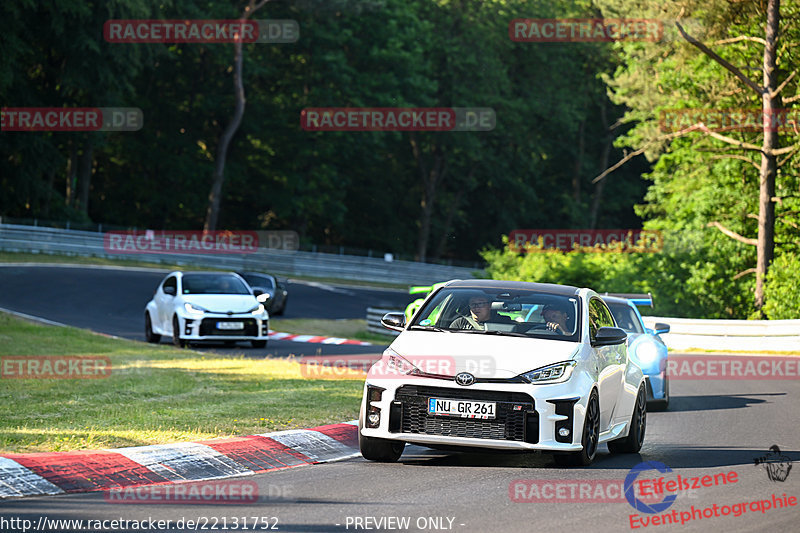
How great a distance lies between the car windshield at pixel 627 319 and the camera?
16.9 metres

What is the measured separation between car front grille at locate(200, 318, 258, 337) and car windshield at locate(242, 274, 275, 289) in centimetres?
1339

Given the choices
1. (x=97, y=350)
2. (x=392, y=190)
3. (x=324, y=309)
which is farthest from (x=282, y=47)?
(x=97, y=350)

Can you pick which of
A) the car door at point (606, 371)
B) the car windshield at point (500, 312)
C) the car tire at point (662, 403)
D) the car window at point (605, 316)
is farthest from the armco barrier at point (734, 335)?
the car windshield at point (500, 312)

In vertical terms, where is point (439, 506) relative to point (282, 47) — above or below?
below

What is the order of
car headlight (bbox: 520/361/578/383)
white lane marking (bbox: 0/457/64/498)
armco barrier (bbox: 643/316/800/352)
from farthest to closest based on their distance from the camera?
armco barrier (bbox: 643/316/800/352) → car headlight (bbox: 520/361/578/383) → white lane marking (bbox: 0/457/64/498)

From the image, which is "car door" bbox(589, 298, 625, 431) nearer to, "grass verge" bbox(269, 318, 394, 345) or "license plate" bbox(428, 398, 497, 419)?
"license plate" bbox(428, 398, 497, 419)

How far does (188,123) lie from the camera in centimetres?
6906

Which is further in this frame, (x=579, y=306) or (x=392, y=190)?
(x=392, y=190)

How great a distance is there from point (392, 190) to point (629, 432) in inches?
2763

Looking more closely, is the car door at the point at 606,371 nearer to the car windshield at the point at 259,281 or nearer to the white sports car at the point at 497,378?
the white sports car at the point at 497,378

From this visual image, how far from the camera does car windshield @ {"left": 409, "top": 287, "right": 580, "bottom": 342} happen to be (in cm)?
1077

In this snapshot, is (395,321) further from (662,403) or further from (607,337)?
(662,403)

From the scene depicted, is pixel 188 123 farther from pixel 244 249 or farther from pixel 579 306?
pixel 579 306

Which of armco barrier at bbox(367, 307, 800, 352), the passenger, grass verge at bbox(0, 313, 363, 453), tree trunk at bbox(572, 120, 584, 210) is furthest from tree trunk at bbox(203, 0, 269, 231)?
the passenger
